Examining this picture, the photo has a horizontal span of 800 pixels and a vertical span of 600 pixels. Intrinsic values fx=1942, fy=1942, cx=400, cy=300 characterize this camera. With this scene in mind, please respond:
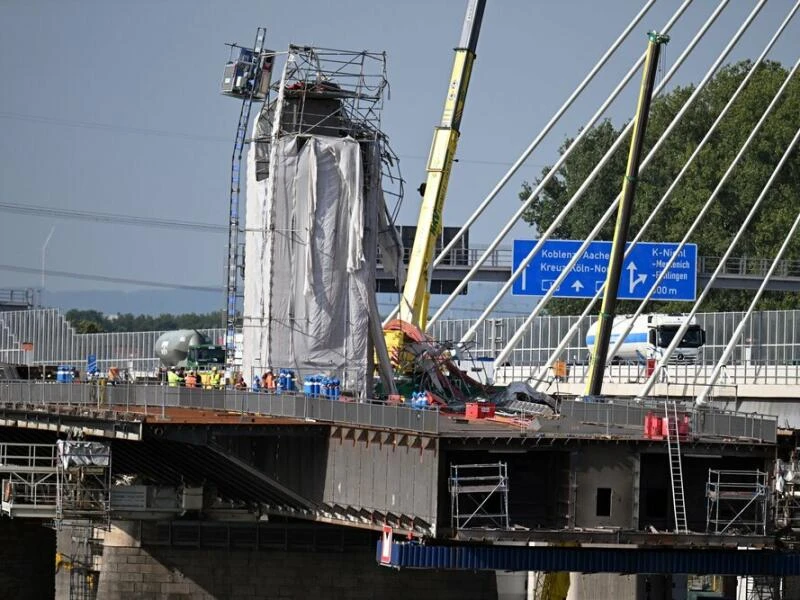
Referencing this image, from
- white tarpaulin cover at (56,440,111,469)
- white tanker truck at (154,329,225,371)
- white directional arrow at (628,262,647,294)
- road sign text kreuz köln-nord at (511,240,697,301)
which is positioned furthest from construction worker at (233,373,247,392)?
white tanker truck at (154,329,225,371)

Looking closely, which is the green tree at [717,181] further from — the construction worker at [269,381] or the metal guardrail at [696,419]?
the metal guardrail at [696,419]

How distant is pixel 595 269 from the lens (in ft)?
345

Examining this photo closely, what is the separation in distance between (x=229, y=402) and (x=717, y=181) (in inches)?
4246

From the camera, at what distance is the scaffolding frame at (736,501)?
5188 centimetres

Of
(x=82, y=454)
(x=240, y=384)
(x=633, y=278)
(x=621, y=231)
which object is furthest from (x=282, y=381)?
(x=633, y=278)

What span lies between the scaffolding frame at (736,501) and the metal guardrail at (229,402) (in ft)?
25.7

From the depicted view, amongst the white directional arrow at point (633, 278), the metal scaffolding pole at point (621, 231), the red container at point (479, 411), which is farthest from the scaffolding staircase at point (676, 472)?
the white directional arrow at point (633, 278)

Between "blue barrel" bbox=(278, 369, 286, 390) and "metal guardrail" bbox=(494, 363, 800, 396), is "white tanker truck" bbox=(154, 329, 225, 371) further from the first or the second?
"blue barrel" bbox=(278, 369, 286, 390)

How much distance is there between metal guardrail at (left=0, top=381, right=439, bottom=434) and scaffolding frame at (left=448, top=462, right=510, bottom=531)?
1543 millimetres

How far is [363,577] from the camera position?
69688 millimetres

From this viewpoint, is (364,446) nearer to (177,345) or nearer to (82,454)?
(82,454)

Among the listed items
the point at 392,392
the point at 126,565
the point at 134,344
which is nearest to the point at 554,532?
the point at 392,392

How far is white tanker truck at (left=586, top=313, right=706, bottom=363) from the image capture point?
116m

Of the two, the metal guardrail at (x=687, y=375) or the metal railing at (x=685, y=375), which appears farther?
the metal guardrail at (x=687, y=375)
